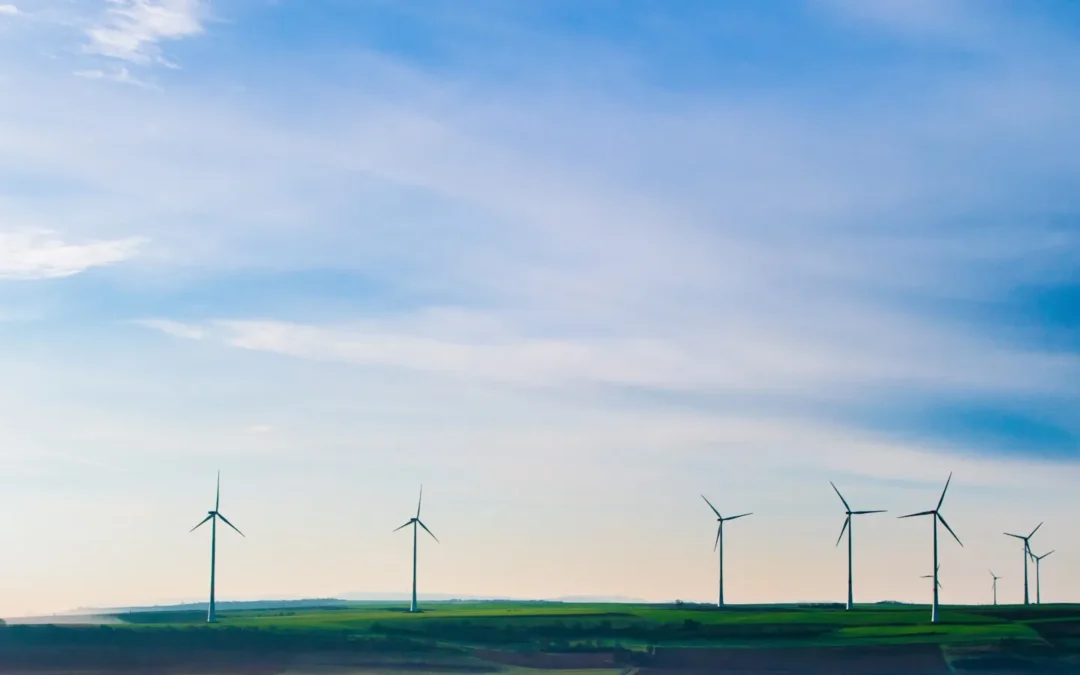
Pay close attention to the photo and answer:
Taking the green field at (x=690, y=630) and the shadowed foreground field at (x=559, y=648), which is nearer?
the shadowed foreground field at (x=559, y=648)

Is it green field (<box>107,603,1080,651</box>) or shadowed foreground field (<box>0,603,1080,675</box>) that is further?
green field (<box>107,603,1080,651</box>)

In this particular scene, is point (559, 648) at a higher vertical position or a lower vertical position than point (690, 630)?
lower

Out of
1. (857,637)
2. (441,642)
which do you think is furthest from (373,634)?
(857,637)

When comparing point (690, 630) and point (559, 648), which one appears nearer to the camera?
point (559, 648)

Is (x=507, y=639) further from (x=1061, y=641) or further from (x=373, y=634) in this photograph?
(x=1061, y=641)

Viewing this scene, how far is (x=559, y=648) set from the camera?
15550 centimetres

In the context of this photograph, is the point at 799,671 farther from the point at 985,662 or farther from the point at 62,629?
the point at 62,629

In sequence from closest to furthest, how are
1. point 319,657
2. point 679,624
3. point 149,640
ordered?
point 319,657, point 149,640, point 679,624

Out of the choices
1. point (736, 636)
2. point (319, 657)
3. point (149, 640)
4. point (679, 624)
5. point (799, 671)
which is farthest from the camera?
point (679, 624)

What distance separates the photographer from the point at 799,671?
5364 inches

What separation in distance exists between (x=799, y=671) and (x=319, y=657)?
4628 centimetres

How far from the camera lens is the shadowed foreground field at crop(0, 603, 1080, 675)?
138 m

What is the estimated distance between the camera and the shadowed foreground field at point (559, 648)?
138 meters

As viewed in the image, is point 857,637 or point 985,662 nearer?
point 985,662
